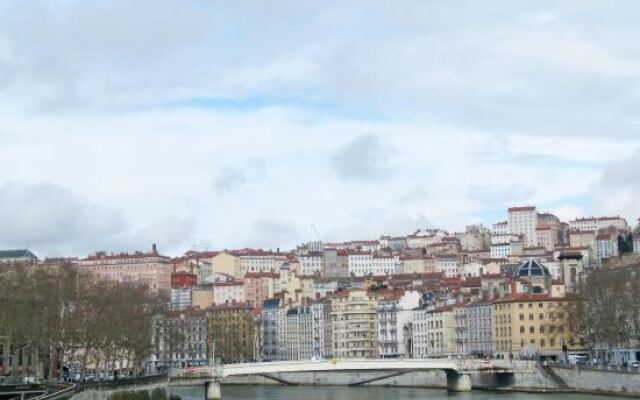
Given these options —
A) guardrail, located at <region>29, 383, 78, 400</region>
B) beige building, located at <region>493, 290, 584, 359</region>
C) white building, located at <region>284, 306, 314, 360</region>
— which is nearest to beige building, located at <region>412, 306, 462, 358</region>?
beige building, located at <region>493, 290, 584, 359</region>

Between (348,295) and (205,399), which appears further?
(348,295)

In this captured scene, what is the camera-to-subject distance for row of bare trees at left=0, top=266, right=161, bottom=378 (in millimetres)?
77812

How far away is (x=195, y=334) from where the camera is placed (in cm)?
16200

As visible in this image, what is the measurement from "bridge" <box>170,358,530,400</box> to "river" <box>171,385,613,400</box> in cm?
165

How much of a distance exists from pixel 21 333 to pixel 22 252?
324 feet

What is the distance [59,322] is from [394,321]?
6647 centimetres

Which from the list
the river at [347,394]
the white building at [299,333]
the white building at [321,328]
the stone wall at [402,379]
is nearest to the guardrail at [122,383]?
the river at [347,394]

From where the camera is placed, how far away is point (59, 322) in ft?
262

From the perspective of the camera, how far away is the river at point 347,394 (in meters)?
83.5

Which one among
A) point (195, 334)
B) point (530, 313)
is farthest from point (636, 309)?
point (195, 334)

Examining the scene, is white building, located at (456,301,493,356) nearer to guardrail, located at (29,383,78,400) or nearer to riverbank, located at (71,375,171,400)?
riverbank, located at (71,375,171,400)

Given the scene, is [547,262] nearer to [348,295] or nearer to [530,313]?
[348,295]

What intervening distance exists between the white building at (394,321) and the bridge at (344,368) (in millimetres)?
46586

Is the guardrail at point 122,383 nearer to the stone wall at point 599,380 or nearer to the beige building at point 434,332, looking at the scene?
the stone wall at point 599,380
